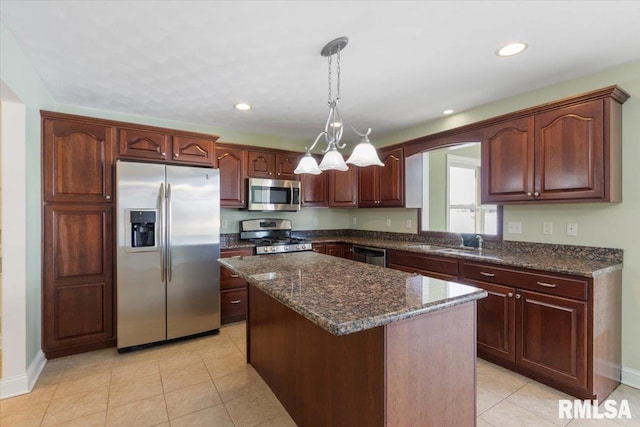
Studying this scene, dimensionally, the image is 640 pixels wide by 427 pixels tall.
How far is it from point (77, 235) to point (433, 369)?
3.07m

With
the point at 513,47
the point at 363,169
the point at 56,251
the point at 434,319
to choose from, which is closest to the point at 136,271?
the point at 56,251

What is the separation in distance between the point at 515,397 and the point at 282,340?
1.67 m

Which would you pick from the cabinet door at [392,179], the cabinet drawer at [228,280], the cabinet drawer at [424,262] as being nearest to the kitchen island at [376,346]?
the cabinet drawer at [424,262]

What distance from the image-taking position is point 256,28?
188 cm

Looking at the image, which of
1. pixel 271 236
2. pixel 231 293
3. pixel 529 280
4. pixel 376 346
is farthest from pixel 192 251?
pixel 529 280

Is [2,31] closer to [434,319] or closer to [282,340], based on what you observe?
[282,340]

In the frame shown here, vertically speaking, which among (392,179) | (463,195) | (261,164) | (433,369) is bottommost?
(433,369)

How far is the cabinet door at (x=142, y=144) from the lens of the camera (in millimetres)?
2933

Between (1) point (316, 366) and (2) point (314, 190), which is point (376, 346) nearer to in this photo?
(1) point (316, 366)

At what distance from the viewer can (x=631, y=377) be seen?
2.26m

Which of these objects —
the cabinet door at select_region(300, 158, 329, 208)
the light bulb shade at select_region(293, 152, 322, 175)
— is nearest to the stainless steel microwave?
the cabinet door at select_region(300, 158, 329, 208)

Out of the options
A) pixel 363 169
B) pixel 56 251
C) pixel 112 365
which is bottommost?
pixel 112 365

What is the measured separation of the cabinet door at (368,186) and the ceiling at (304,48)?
1205mm

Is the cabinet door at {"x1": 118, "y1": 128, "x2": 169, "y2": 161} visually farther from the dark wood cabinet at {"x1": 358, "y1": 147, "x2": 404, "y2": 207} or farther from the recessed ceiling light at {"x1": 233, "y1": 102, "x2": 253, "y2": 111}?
the dark wood cabinet at {"x1": 358, "y1": 147, "x2": 404, "y2": 207}
